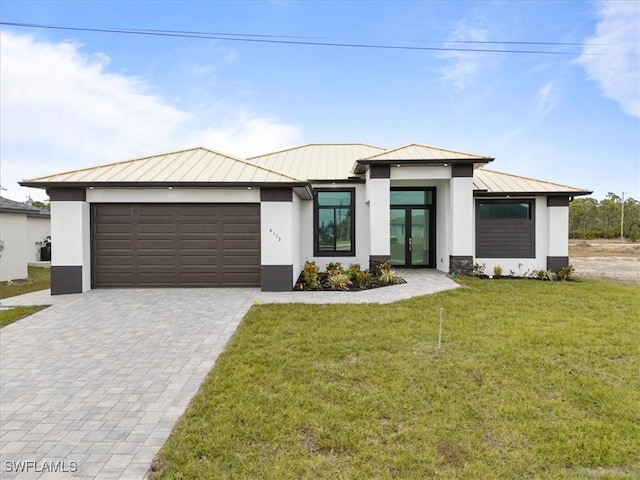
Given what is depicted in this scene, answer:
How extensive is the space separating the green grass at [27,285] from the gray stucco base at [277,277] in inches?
330

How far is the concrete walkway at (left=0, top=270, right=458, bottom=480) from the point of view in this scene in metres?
2.97

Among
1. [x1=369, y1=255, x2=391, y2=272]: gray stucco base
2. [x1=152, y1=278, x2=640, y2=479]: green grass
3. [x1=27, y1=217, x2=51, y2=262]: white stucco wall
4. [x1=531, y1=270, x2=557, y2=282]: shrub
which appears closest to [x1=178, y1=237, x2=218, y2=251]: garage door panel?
→ [x1=152, y1=278, x2=640, y2=479]: green grass

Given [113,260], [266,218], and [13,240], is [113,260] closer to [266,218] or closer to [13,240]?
[266,218]

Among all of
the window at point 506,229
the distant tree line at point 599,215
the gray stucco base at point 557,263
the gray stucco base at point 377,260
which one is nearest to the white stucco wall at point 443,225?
the window at point 506,229

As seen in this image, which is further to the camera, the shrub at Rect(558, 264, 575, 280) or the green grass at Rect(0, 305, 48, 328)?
the shrub at Rect(558, 264, 575, 280)

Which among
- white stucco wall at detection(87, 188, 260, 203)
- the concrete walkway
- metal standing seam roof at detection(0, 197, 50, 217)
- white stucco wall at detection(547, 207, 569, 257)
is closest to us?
the concrete walkway

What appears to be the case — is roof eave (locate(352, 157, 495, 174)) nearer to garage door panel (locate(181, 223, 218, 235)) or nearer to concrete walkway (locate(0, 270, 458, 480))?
concrete walkway (locate(0, 270, 458, 480))

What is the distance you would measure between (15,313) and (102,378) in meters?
5.14

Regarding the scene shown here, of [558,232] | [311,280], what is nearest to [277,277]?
[311,280]

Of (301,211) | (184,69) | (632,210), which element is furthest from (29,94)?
(632,210)

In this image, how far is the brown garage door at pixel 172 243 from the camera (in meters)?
10.1

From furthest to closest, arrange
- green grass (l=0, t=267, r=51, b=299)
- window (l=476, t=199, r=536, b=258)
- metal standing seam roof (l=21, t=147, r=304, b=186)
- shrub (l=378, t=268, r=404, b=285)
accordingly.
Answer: window (l=476, t=199, r=536, b=258) < green grass (l=0, t=267, r=51, b=299) < shrub (l=378, t=268, r=404, b=285) < metal standing seam roof (l=21, t=147, r=304, b=186)

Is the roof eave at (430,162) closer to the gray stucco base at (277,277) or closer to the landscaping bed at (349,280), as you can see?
the landscaping bed at (349,280)

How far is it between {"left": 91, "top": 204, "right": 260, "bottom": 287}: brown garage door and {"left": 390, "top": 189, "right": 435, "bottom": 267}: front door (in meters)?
6.09
